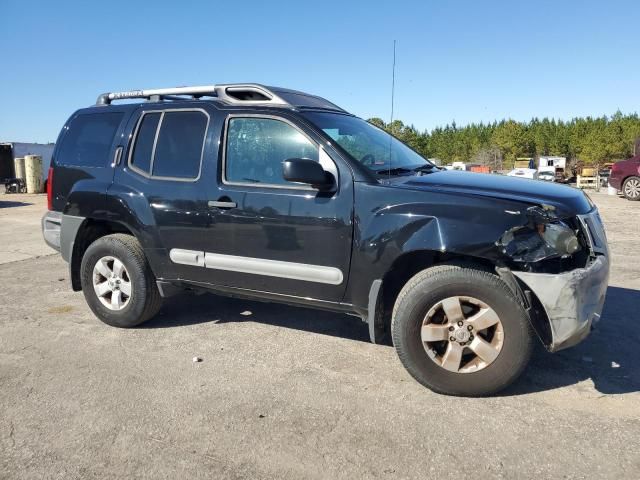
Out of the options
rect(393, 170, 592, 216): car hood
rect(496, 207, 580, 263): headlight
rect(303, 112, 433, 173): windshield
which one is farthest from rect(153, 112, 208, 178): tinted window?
rect(496, 207, 580, 263): headlight

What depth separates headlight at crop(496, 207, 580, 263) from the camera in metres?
2.95

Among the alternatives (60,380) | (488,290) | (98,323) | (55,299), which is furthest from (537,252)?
(55,299)

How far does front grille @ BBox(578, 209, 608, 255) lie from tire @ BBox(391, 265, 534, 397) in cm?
63

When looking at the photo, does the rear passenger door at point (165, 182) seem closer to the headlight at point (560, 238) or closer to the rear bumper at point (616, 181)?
the headlight at point (560, 238)

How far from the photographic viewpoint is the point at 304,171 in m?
3.33

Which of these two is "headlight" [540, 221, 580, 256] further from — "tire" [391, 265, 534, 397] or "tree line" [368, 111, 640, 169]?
"tree line" [368, 111, 640, 169]

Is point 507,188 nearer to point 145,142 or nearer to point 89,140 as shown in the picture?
point 145,142

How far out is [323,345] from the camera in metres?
4.09

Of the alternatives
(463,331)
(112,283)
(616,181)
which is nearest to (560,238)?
(463,331)

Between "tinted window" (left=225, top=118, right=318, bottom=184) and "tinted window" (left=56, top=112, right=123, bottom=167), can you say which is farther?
"tinted window" (left=56, top=112, right=123, bottom=167)

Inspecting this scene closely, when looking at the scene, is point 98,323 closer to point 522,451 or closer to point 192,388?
point 192,388

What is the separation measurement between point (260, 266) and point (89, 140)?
2292 mm

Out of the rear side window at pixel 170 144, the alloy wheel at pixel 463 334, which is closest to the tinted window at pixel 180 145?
the rear side window at pixel 170 144

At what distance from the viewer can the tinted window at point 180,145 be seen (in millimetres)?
4051
